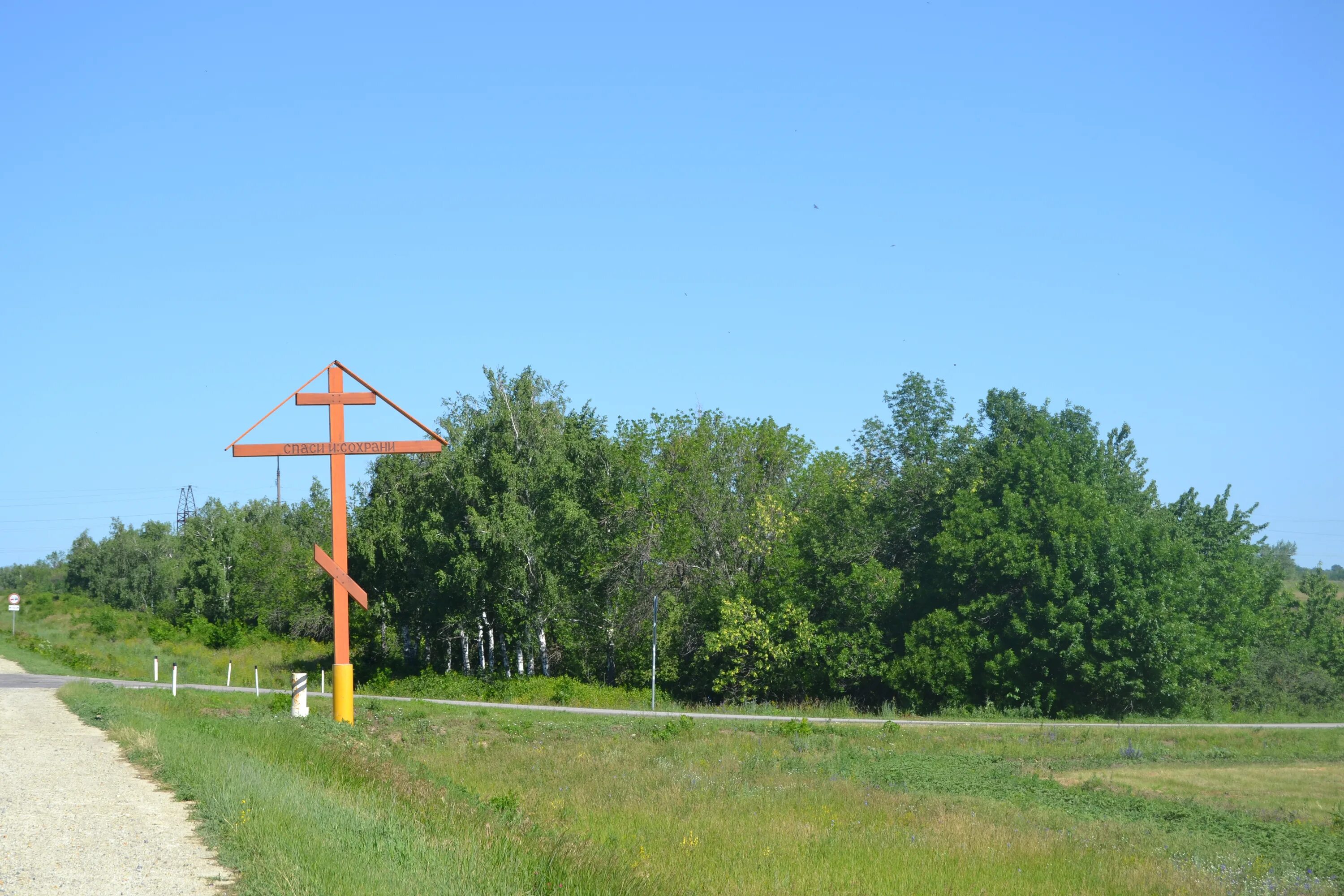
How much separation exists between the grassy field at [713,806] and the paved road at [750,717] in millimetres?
4057

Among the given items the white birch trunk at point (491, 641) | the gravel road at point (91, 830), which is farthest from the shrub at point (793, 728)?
the white birch trunk at point (491, 641)

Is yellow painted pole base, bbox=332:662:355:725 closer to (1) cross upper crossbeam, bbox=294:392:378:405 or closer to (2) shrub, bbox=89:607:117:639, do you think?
(1) cross upper crossbeam, bbox=294:392:378:405

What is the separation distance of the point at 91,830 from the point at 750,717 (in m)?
24.2

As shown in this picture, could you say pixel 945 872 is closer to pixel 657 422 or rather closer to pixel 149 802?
pixel 149 802

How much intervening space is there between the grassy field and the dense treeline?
11.6m

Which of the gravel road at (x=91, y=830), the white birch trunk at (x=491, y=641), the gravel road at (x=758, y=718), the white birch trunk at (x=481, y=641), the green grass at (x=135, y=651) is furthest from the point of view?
the white birch trunk at (x=481, y=641)

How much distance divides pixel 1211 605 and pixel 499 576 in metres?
29.9

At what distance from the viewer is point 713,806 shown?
16.0 metres

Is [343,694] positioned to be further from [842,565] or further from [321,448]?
[842,565]

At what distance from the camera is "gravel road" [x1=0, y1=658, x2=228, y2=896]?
327 inches

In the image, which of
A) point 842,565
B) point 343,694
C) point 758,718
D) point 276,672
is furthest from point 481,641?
point 343,694

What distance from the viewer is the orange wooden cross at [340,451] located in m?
20.5

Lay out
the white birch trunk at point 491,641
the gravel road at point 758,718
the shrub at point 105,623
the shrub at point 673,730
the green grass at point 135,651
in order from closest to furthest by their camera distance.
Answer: the shrub at point 673,730, the gravel road at point 758,718, the green grass at point 135,651, the white birch trunk at point 491,641, the shrub at point 105,623

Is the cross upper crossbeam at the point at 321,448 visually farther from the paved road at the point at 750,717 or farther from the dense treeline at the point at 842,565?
the dense treeline at the point at 842,565
